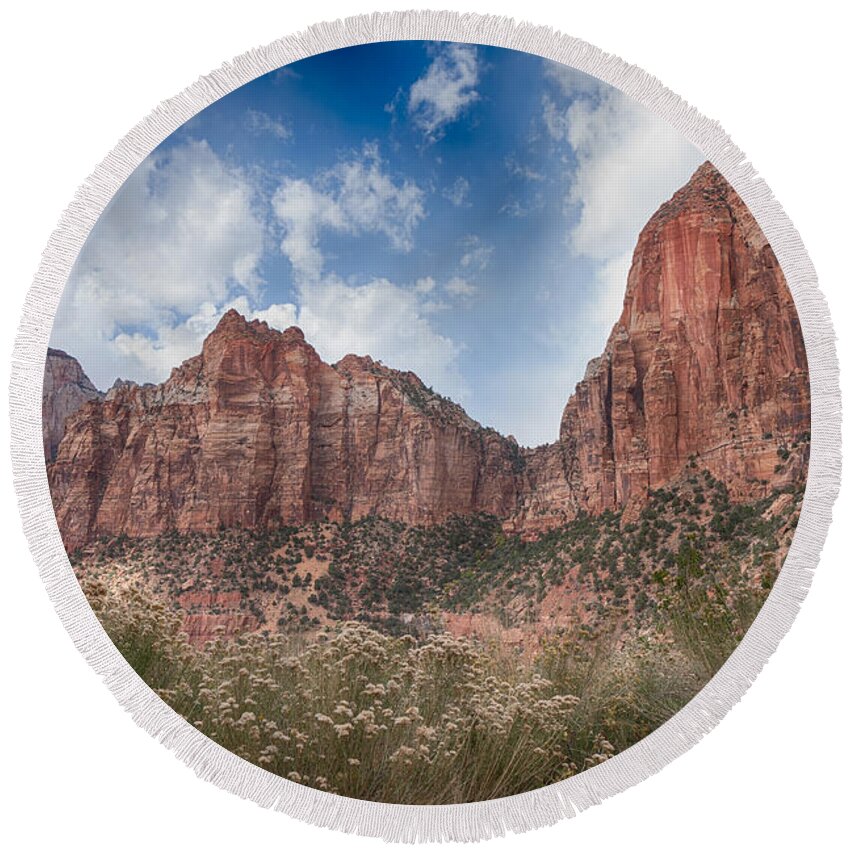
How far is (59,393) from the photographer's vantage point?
400cm

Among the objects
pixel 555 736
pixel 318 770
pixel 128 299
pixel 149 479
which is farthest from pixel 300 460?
pixel 555 736

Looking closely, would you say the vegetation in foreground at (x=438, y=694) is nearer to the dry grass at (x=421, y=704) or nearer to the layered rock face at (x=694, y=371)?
the dry grass at (x=421, y=704)

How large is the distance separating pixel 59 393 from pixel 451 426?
2236mm

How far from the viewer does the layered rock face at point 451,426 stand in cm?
383

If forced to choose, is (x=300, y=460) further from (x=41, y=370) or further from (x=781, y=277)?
(x=781, y=277)

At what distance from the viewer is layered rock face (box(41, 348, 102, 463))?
3.95 m

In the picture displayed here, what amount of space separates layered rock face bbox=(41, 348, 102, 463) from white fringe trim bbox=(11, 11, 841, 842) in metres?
0.05

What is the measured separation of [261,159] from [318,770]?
3289 millimetres

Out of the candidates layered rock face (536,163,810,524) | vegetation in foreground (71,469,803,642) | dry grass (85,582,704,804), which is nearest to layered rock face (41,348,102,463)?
vegetation in foreground (71,469,803,642)

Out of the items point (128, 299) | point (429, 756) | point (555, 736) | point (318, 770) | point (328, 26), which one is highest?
point (328, 26)

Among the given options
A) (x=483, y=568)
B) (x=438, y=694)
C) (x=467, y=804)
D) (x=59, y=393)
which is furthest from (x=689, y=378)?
(x=59, y=393)

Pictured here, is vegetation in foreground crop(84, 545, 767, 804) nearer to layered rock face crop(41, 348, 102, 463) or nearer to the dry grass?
the dry grass

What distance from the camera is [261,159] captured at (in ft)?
13.0

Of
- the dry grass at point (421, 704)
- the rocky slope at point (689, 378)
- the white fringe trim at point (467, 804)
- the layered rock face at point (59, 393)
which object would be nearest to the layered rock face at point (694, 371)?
A: the rocky slope at point (689, 378)
